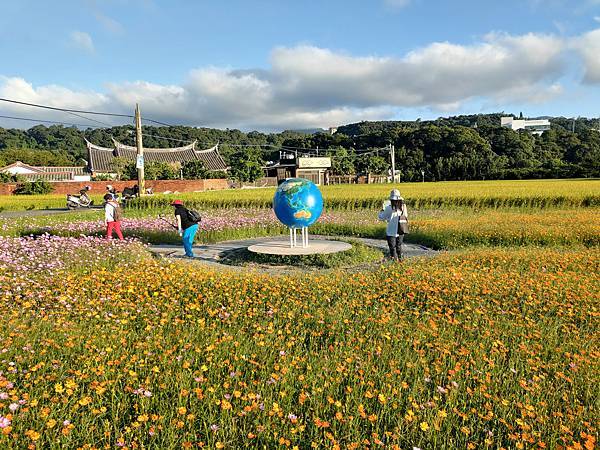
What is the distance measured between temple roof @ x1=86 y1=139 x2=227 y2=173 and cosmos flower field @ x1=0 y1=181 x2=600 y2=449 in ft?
214

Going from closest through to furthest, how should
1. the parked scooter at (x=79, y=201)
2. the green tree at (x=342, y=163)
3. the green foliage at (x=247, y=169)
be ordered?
the parked scooter at (x=79, y=201)
the green foliage at (x=247, y=169)
the green tree at (x=342, y=163)

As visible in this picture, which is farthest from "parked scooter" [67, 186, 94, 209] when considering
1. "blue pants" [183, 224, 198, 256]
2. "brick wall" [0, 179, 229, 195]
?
"blue pants" [183, 224, 198, 256]

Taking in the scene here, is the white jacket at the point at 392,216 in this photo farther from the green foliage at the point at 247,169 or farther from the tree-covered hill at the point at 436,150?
the green foliage at the point at 247,169

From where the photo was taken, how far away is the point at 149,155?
7738 cm

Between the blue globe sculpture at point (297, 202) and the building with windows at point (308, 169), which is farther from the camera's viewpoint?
the building with windows at point (308, 169)

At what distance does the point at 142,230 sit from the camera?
18.8m

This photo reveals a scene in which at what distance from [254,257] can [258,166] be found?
55.4 m

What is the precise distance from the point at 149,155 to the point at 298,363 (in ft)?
256

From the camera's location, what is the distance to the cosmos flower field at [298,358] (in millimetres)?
3812

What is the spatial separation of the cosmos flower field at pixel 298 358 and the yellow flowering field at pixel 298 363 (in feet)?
0.09

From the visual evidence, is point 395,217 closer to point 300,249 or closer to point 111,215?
point 300,249

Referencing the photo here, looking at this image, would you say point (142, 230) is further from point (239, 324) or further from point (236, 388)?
point (236, 388)

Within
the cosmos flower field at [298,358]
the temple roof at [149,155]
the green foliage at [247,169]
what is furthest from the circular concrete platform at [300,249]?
the temple roof at [149,155]

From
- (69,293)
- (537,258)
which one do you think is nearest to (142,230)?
(69,293)
